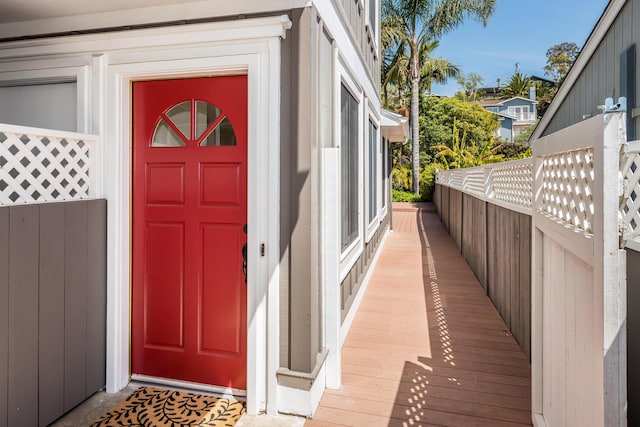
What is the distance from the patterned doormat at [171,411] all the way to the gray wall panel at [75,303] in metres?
0.30

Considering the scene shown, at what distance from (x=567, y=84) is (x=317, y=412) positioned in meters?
8.76

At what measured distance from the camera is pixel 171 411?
99.1 inches

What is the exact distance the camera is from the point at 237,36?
2439mm

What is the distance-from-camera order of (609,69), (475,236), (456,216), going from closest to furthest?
(475,236) < (609,69) < (456,216)

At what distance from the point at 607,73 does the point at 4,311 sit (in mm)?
8173

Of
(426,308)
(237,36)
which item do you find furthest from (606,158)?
(426,308)

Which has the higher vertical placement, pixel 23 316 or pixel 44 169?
pixel 44 169

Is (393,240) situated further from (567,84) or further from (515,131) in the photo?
(515,131)

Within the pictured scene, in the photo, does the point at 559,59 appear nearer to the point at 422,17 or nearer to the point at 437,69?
the point at 437,69

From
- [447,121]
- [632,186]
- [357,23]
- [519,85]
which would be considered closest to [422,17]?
[447,121]

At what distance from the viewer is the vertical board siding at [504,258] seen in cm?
337

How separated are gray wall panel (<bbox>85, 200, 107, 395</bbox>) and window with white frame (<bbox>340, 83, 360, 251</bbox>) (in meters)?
1.94

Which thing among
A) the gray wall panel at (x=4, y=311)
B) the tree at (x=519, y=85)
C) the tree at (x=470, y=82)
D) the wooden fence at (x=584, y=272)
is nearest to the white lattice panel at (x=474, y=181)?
the wooden fence at (x=584, y=272)

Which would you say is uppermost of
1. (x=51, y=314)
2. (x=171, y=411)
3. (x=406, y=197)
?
(x=406, y=197)
